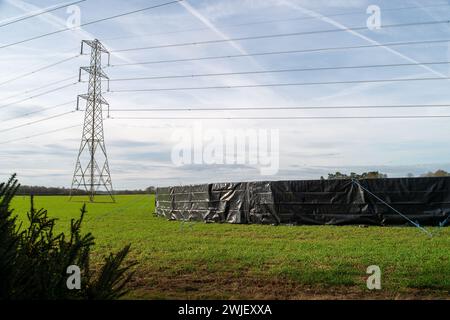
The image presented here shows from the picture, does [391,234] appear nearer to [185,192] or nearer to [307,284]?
[307,284]

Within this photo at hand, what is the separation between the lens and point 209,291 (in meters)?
6.68

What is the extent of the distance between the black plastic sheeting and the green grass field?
3730 millimetres

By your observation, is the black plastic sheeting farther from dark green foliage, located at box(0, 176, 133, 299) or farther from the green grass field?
dark green foliage, located at box(0, 176, 133, 299)

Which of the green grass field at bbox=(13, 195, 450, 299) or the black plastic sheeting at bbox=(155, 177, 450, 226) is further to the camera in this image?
the black plastic sheeting at bbox=(155, 177, 450, 226)

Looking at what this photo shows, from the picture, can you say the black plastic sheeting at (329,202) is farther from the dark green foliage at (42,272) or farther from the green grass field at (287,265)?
the dark green foliage at (42,272)

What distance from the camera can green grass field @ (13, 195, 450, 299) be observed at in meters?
6.64

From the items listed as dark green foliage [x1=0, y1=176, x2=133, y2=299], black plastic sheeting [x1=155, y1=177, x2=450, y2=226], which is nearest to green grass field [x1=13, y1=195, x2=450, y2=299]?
dark green foliage [x1=0, y1=176, x2=133, y2=299]

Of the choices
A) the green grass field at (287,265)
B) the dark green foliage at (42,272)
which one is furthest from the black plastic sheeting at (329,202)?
the dark green foliage at (42,272)

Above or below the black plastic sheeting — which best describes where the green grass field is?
below

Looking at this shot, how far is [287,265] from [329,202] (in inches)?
422

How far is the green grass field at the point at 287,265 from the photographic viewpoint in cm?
664
